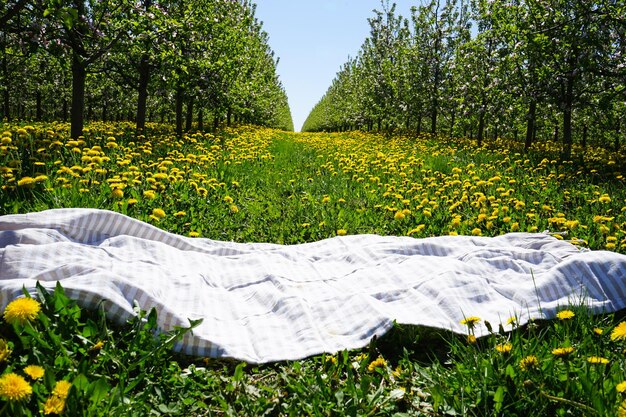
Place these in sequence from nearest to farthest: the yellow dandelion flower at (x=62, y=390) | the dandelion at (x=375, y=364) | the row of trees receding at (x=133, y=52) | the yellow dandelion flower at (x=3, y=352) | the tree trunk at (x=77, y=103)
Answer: the yellow dandelion flower at (x=62, y=390)
the yellow dandelion flower at (x=3, y=352)
the dandelion at (x=375, y=364)
the row of trees receding at (x=133, y=52)
the tree trunk at (x=77, y=103)

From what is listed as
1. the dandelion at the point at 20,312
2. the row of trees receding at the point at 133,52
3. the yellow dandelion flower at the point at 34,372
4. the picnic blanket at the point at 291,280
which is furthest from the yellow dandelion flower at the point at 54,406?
the row of trees receding at the point at 133,52

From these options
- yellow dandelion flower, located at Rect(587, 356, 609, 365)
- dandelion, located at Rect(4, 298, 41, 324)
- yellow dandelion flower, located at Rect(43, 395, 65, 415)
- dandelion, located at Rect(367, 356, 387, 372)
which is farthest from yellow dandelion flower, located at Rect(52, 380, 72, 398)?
yellow dandelion flower, located at Rect(587, 356, 609, 365)

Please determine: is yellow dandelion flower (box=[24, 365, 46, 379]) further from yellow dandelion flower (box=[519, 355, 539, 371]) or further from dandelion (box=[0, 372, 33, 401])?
yellow dandelion flower (box=[519, 355, 539, 371])

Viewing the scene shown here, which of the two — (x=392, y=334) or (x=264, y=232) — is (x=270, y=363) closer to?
(x=392, y=334)

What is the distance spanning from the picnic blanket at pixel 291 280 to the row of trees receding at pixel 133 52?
2.11 meters

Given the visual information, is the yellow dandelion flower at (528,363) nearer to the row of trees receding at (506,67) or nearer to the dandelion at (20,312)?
the dandelion at (20,312)

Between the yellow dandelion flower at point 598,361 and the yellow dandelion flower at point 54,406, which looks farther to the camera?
the yellow dandelion flower at point 598,361

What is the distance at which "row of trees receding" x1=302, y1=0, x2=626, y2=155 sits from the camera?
10922 millimetres

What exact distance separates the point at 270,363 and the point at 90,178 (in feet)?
13.5

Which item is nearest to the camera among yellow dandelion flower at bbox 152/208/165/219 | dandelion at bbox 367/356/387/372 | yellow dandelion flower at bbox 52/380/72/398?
yellow dandelion flower at bbox 52/380/72/398

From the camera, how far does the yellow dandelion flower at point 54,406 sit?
1.55 meters

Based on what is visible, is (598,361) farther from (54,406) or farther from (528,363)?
(54,406)

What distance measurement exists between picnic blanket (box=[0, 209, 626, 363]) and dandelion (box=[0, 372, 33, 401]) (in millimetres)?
1012

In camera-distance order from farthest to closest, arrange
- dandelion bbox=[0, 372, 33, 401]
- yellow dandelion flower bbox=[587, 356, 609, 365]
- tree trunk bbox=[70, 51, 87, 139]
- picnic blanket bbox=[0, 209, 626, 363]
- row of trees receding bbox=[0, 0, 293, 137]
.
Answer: tree trunk bbox=[70, 51, 87, 139], row of trees receding bbox=[0, 0, 293, 137], picnic blanket bbox=[0, 209, 626, 363], yellow dandelion flower bbox=[587, 356, 609, 365], dandelion bbox=[0, 372, 33, 401]
